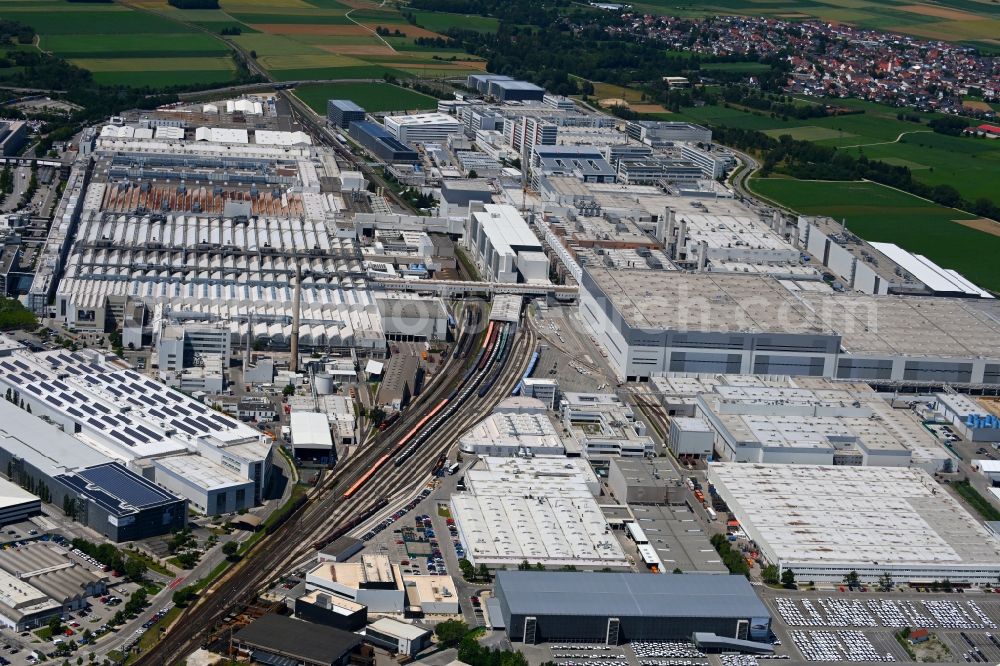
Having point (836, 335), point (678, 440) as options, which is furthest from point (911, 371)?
point (678, 440)

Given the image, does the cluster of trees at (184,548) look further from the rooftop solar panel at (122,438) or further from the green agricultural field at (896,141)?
the green agricultural field at (896,141)

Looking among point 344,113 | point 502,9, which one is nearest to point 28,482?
point 344,113

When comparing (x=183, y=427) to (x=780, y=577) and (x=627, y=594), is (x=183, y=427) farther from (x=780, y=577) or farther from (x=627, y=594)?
(x=780, y=577)

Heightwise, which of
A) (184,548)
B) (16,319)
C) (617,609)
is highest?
(16,319)

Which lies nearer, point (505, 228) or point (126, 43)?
point (505, 228)

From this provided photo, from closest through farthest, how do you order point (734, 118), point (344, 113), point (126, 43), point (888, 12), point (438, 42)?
1. point (344, 113)
2. point (734, 118)
3. point (126, 43)
4. point (438, 42)
5. point (888, 12)

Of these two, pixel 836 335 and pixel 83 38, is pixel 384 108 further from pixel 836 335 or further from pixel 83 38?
pixel 836 335
